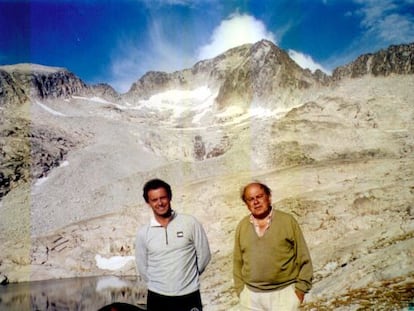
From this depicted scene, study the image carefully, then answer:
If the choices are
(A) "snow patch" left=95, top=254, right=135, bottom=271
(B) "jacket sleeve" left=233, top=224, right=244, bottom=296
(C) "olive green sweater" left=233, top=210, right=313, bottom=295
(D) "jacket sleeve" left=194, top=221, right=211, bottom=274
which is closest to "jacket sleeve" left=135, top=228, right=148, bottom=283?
(D) "jacket sleeve" left=194, top=221, right=211, bottom=274

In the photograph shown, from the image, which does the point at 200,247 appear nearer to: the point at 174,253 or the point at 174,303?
the point at 174,253

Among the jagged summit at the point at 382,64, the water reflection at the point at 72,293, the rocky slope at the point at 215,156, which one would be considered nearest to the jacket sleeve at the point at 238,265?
the rocky slope at the point at 215,156

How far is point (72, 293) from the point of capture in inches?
320

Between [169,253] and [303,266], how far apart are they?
806 millimetres

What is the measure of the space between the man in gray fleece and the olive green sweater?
389 mm

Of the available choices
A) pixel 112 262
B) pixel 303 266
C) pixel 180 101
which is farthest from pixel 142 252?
pixel 180 101

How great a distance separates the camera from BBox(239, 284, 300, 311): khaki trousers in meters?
2.82

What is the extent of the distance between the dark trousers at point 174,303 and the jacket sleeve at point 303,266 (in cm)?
65

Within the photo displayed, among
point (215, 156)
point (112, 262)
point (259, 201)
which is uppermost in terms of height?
point (215, 156)

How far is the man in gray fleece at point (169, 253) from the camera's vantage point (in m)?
2.98

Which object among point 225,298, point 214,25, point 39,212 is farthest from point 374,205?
point 39,212

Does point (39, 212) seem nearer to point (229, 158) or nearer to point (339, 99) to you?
point (229, 158)

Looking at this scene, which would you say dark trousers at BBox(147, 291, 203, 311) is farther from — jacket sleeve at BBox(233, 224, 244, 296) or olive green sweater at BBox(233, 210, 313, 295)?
olive green sweater at BBox(233, 210, 313, 295)

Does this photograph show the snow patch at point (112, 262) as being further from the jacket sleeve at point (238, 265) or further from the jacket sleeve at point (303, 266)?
the jacket sleeve at point (303, 266)
